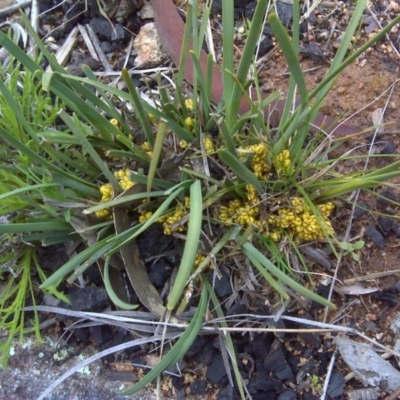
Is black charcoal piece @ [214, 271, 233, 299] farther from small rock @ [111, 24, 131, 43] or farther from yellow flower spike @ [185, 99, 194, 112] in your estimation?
small rock @ [111, 24, 131, 43]

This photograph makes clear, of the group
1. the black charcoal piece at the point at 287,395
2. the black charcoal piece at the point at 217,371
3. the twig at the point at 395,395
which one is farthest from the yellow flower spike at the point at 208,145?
the twig at the point at 395,395

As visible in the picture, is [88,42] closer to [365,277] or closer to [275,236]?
[275,236]

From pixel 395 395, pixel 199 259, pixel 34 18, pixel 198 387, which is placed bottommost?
pixel 395 395

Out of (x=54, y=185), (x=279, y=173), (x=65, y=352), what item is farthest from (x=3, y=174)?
(x=279, y=173)

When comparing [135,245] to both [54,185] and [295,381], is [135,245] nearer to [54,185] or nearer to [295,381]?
[54,185]

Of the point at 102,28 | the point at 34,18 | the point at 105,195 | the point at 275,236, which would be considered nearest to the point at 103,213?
the point at 105,195

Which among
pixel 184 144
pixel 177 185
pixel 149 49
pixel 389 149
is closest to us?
pixel 177 185

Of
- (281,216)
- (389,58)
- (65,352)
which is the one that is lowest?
(65,352)
